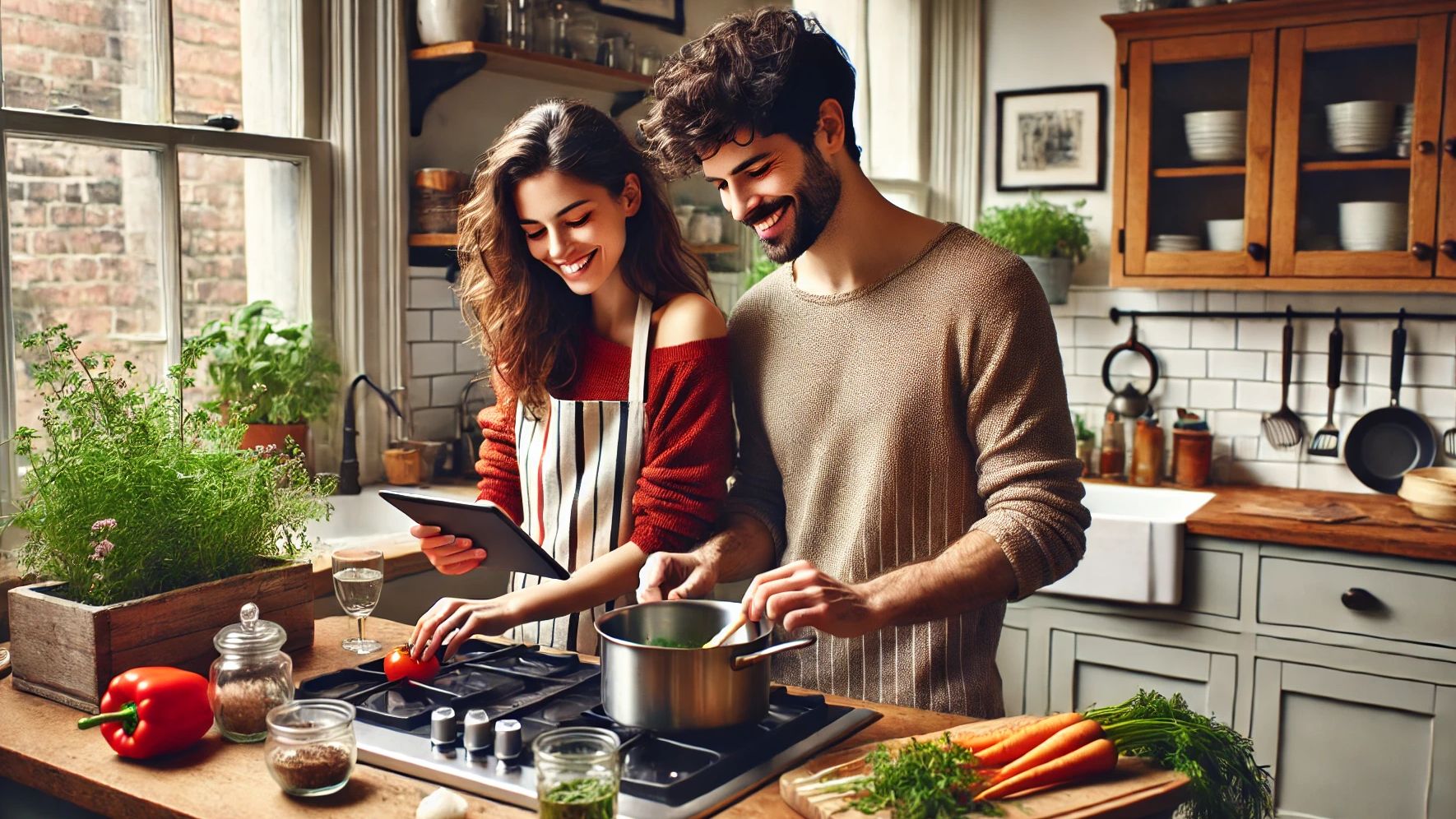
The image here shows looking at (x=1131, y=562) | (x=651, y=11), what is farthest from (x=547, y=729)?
(x=651, y=11)

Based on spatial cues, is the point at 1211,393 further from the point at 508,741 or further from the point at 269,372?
the point at 508,741

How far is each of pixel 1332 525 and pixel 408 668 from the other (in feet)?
8.48

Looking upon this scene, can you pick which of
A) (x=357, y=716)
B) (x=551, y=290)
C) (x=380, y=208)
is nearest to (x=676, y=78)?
(x=551, y=290)

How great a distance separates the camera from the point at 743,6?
4496 mm

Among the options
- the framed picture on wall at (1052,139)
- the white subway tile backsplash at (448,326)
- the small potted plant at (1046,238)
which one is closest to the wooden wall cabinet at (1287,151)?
the small potted plant at (1046,238)

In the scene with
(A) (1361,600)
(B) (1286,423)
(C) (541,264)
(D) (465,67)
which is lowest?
(A) (1361,600)

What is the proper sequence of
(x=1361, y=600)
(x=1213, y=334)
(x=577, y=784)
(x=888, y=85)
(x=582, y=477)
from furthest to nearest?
(x=888, y=85), (x=1213, y=334), (x=1361, y=600), (x=582, y=477), (x=577, y=784)

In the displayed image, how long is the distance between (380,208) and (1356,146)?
107 inches

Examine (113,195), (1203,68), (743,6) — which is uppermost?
(743,6)

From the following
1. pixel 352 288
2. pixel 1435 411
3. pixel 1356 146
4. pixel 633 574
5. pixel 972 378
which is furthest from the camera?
pixel 1435 411

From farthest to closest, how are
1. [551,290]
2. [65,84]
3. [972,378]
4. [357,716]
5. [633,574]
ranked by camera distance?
[65,84]
[551,290]
[633,574]
[972,378]
[357,716]

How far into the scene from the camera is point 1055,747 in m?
1.38

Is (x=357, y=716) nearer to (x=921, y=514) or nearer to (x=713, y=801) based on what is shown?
(x=713, y=801)

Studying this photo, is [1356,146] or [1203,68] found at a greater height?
[1203,68]
